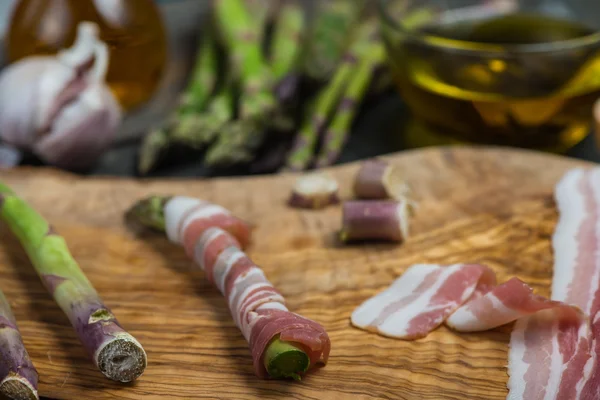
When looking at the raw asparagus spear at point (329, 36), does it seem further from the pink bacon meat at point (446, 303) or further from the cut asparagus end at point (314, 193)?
the pink bacon meat at point (446, 303)

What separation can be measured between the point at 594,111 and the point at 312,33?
3.43 ft

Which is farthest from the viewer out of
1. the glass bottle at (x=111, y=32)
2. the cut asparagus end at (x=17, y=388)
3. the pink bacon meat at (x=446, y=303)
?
the glass bottle at (x=111, y=32)

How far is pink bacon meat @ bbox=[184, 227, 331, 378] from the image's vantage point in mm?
1171

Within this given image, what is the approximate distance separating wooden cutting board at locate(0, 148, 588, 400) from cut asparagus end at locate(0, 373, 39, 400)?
2.9 inches

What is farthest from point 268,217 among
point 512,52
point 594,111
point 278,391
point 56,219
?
point 594,111

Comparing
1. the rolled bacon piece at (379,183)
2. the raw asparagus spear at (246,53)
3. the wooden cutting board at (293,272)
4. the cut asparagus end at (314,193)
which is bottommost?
the wooden cutting board at (293,272)

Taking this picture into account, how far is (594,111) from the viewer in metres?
2.15

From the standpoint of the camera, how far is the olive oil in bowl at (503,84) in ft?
6.38

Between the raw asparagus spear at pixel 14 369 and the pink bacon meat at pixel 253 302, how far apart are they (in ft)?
1.08

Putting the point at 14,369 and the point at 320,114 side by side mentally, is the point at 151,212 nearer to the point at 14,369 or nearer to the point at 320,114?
the point at 14,369

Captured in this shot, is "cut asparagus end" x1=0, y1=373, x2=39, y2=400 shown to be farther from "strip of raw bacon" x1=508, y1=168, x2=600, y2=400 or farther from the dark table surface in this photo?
the dark table surface

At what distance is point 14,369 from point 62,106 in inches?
41.9

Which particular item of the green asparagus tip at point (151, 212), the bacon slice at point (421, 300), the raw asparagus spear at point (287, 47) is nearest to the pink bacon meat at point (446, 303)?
the bacon slice at point (421, 300)

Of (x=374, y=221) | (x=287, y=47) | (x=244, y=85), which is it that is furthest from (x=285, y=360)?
(x=287, y=47)
